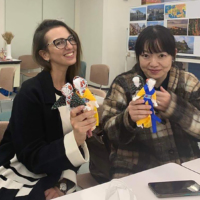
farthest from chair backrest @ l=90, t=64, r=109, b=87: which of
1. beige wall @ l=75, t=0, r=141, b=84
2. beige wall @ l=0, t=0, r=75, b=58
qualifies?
beige wall @ l=0, t=0, r=75, b=58

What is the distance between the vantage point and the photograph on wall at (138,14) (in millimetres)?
5785

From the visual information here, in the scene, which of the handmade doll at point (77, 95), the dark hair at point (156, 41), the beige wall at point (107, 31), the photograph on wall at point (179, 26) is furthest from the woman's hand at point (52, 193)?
the beige wall at point (107, 31)

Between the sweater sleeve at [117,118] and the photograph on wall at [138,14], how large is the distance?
15.2 feet

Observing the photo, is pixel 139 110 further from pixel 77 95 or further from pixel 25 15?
pixel 25 15

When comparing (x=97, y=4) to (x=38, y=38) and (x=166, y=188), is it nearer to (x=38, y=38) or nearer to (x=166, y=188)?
(x=38, y=38)

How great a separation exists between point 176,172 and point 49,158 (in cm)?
53

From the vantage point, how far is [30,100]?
1231 millimetres

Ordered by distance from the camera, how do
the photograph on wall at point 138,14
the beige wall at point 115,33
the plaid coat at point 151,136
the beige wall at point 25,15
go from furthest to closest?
the beige wall at point 115,33 < the beige wall at point 25,15 < the photograph on wall at point 138,14 < the plaid coat at point 151,136

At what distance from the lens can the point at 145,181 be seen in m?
1.07

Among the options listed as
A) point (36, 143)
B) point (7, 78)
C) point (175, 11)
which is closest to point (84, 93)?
point (36, 143)

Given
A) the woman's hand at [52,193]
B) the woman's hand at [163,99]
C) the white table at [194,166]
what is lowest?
the woman's hand at [52,193]

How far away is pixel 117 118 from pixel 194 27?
394cm

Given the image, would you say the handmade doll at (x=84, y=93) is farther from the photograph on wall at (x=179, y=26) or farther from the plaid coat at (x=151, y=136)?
the photograph on wall at (x=179, y=26)

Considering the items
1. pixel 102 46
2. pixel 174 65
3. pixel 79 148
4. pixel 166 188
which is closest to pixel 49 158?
pixel 79 148
